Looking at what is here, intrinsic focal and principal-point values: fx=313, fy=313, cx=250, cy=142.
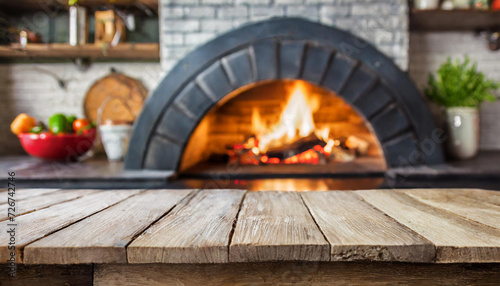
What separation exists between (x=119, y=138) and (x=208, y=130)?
2.41 feet

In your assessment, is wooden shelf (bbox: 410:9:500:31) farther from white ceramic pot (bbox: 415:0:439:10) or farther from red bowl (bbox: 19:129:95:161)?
red bowl (bbox: 19:129:95:161)

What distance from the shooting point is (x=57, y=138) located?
244 centimetres

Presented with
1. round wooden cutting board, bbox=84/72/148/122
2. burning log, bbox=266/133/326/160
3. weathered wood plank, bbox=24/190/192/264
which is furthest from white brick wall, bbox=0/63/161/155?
weathered wood plank, bbox=24/190/192/264

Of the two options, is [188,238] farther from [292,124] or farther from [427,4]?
[427,4]

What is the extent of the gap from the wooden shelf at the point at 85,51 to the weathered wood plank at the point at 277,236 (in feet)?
7.19

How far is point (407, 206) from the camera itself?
0.90 meters

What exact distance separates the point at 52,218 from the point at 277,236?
57cm

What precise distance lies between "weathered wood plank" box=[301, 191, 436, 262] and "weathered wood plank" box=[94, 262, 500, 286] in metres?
0.08

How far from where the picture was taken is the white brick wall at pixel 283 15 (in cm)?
213

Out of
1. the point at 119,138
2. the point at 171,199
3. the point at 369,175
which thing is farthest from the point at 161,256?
the point at 119,138

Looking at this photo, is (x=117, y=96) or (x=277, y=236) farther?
(x=117, y=96)

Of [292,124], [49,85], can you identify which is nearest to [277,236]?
[292,124]

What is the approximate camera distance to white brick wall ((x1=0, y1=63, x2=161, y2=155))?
2.99m

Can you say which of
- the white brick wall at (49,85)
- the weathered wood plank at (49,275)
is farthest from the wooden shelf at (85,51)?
the weathered wood plank at (49,275)
